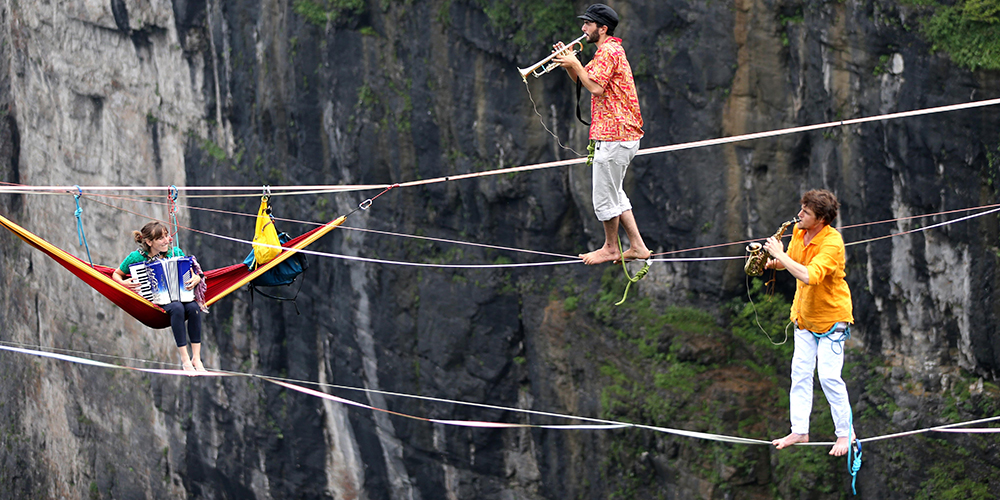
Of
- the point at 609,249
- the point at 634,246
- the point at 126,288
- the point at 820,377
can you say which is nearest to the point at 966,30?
the point at 634,246

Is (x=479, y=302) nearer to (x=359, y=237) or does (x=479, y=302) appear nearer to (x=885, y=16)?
(x=359, y=237)

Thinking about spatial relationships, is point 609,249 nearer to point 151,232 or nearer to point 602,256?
point 602,256

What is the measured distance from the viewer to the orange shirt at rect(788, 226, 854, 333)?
7359 mm

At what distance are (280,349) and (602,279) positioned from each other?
25.5ft

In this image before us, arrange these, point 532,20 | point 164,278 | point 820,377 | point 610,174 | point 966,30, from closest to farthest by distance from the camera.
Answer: point 820,377 < point 610,174 < point 164,278 < point 966,30 < point 532,20

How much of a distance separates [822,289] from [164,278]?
18.4ft

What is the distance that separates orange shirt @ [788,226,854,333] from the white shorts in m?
1.41

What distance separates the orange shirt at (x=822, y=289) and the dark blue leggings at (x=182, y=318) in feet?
17.2

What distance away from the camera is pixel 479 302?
18.1 m

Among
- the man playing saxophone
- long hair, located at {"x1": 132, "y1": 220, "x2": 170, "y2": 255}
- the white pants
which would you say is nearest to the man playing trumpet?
the man playing saxophone

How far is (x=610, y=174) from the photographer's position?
846 centimetres

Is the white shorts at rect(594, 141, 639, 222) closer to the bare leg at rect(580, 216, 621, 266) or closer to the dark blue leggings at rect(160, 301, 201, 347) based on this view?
the bare leg at rect(580, 216, 621, 266)

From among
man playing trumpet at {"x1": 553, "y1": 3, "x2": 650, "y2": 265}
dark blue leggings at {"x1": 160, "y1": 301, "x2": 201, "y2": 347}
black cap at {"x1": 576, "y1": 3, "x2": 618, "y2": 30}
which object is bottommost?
dark blue leggings at {"x1": 160, "y1": 301, "x2": 201, "y2": 347}

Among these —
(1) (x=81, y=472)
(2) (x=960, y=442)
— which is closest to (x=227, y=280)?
(2) (x=960, y=442)
